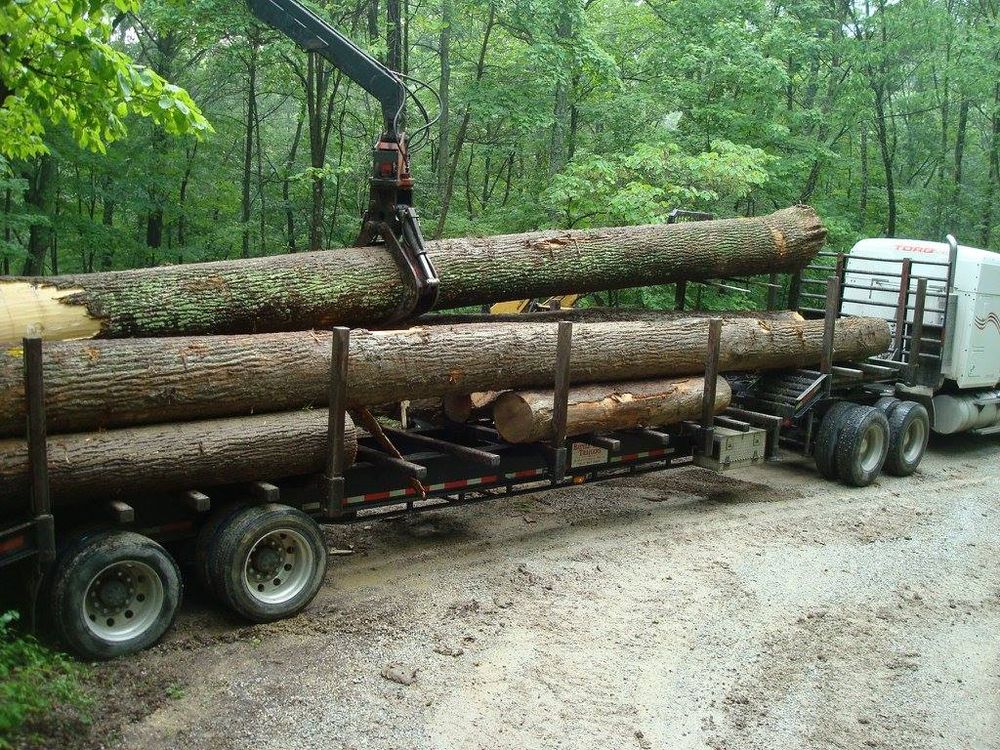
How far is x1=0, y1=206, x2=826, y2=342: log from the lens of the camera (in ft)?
20.8

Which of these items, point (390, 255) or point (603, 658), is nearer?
point (603, 658)

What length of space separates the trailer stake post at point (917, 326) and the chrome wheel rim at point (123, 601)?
31.0 feet

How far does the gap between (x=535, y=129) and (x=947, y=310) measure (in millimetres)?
9336

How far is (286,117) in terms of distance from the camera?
26.6 metres

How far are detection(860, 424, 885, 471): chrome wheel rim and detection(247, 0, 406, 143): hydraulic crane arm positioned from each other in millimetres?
6859

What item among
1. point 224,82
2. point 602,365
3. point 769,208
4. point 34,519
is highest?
point 224,82

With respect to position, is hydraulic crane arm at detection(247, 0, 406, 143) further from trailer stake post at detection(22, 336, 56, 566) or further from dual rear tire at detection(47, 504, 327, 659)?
trailer stake post at detection(22, 336, 56, 566)

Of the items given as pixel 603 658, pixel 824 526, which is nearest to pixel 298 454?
pixel 603 658

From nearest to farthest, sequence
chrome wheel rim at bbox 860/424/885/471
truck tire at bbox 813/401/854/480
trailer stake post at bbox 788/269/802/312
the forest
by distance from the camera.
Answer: truck tire at bbox 813/401/854/480, chrome wheel rim at bbox 860/424/885/471, trailer stake post at bbox 788/269/802/312, the forest

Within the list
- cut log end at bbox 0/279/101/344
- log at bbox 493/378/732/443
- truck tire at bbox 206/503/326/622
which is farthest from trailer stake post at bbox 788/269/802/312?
cut log end at bbox 0/279/101/344

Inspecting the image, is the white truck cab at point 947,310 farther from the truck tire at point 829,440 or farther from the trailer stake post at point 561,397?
the trailer stake post at point 561,397

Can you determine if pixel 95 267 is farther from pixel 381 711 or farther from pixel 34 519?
pixel 381 711

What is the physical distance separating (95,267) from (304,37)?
1297cm

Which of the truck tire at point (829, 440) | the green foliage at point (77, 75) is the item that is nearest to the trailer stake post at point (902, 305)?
the truck tire at point (829, 440)
